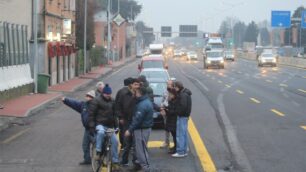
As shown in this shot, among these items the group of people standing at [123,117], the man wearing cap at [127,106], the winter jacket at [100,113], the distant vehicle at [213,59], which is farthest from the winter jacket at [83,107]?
the distant vehicle at [213,59]

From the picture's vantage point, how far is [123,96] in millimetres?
12977

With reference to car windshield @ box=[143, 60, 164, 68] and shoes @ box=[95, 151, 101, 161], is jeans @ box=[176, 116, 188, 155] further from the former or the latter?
car windshield @ box=[143, 60, 164, 68]

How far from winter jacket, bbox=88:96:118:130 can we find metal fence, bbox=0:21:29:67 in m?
18.2

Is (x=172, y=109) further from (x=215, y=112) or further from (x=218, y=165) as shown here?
(x=215, y=112)

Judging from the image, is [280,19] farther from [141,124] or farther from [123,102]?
[141,124]

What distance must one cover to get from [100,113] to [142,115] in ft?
2.59

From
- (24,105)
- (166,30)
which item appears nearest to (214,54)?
(24,105)

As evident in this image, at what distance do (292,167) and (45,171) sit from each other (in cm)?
497

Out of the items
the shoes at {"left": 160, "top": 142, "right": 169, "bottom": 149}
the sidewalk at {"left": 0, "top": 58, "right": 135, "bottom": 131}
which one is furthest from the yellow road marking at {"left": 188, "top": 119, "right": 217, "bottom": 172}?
the sidewalk at {"left": 0, "top": 58, "right": 135, "bottom": 131}

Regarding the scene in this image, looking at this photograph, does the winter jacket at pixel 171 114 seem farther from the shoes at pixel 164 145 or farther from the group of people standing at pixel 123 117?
the group of people standing at pixel 123 117

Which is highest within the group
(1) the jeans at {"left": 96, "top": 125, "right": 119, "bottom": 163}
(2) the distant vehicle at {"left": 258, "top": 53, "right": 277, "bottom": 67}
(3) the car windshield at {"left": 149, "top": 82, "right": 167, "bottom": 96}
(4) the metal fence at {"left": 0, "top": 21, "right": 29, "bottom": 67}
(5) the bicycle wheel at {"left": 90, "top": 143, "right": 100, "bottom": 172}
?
(4) the metal fence at {"left": 0, "top": 21, "right": 29, "bottom": 67}

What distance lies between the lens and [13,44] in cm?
3216

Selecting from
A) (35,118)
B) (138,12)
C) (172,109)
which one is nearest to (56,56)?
(35,118)

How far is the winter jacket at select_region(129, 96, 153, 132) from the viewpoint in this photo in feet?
40.6
